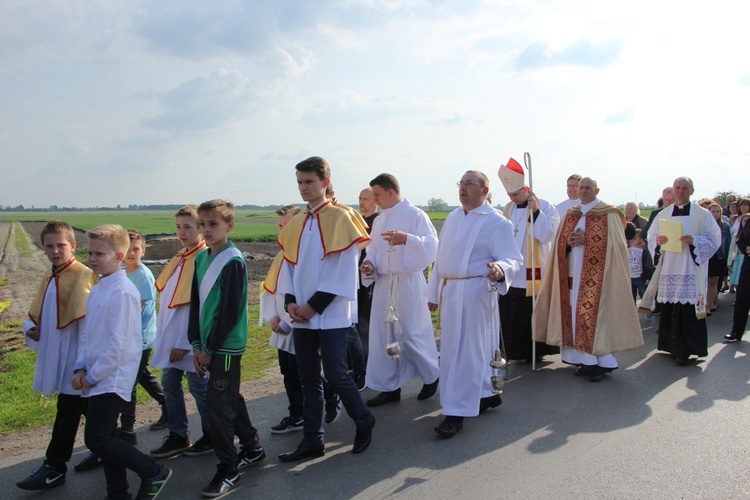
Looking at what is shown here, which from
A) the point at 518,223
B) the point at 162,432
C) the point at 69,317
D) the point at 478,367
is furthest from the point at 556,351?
the point at 69,317

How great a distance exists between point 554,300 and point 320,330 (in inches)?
145

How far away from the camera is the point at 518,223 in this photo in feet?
25.0

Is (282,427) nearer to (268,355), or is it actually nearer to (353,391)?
(353,391)

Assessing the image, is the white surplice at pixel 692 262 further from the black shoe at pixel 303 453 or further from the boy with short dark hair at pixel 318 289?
the black shoe at pixel 303 453

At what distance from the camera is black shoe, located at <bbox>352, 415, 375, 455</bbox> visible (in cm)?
465

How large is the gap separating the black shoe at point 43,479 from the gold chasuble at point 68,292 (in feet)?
3.19

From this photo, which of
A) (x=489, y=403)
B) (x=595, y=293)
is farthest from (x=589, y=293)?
(x=489, y=403)

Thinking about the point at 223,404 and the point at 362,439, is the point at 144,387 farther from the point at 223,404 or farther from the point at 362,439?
the point at 362,439

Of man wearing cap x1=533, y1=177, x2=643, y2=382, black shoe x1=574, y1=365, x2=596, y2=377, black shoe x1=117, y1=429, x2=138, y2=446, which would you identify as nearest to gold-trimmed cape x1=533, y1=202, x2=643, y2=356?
man wearing cap x1=533, y1=177, x2=643, y2=382

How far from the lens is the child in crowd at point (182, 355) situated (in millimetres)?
4516

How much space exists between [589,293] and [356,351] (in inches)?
111

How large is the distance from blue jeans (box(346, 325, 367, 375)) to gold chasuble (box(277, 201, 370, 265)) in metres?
1.62

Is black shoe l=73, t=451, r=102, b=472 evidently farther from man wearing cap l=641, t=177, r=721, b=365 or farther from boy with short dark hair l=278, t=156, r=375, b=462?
man wearing cap l=641, t=177, r=721, b=365

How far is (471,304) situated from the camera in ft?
17.0
